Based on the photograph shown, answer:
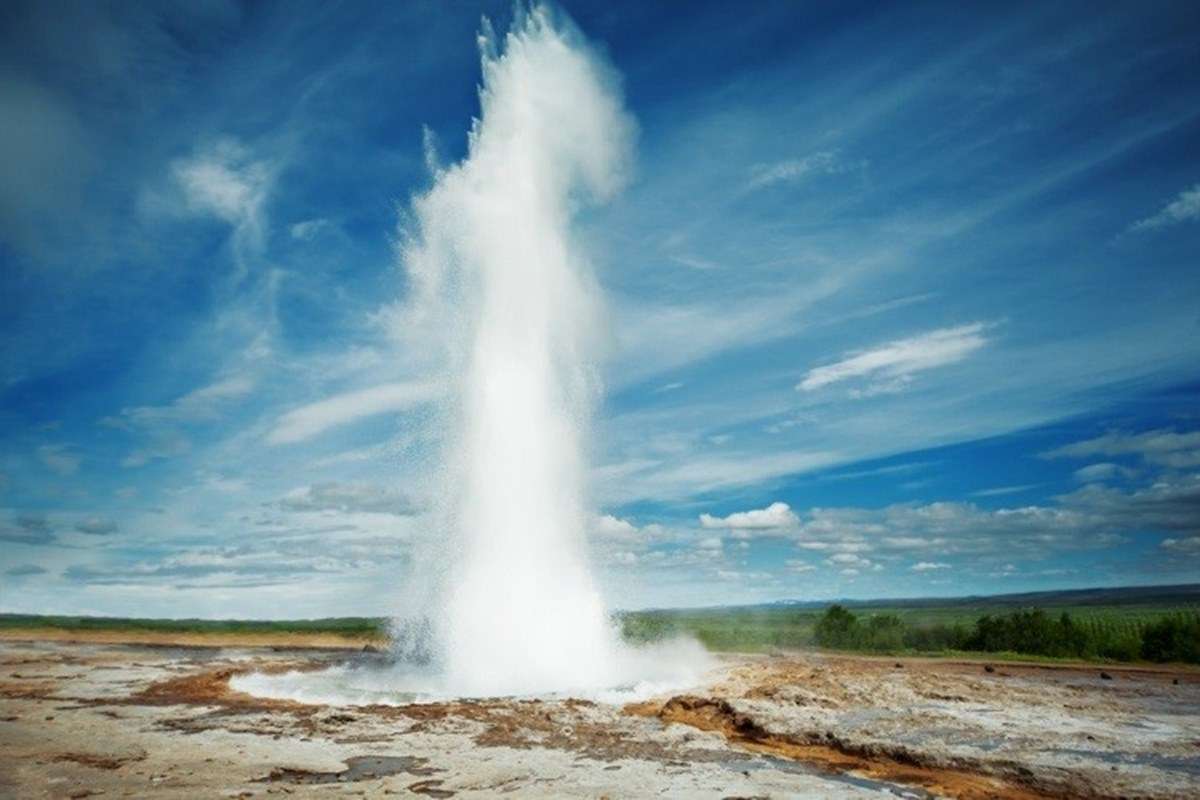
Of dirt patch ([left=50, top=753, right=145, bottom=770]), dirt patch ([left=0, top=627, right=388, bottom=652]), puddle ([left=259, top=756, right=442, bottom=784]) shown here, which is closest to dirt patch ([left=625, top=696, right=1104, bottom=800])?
puddle ([left=259, top=756, right=442, bottom=784])

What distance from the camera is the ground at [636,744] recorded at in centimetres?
1219

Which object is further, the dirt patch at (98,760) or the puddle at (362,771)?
the dirt patch at (98,760)

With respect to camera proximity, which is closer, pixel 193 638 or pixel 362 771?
pixel 362 771

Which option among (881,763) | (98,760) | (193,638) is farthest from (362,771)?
(193,638)

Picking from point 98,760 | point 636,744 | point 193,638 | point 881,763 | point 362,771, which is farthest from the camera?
point 193,638

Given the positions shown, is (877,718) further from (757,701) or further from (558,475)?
(558,475)

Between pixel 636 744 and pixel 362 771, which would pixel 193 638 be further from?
pixel 636 744

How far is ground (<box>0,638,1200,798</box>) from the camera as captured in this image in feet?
40.0

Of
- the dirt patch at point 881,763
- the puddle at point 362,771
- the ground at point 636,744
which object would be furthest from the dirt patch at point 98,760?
the dirt patch at point 881,763

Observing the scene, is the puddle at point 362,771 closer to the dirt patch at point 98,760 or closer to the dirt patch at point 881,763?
the dirt patch at point 98,760

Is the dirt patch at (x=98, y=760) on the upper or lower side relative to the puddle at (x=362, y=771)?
upper

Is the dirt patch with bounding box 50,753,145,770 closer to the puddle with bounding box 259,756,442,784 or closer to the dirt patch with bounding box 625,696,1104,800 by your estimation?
the puddle with bounding box 259,756,442,784

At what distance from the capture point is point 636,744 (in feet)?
51.0

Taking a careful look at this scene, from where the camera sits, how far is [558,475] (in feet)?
99.3
